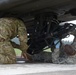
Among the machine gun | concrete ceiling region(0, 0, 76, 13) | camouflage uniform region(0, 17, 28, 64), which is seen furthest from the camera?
the machine gun

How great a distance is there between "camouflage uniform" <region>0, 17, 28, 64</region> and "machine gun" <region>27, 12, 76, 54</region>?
354mm

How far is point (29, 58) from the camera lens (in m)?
3.16

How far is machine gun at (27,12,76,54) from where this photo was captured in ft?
9.59

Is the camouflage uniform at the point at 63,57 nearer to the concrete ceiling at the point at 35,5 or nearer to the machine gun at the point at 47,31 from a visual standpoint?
the machine gun at the point at 47,31

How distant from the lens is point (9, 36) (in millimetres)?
2711

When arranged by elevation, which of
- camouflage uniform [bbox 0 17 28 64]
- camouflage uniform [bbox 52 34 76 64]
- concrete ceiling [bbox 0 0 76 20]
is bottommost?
camouflage uniform [bbox 52 34 76 64]

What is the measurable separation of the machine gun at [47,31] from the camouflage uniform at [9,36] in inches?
13.9

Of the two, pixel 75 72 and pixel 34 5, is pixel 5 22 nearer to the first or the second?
pixel 34 5

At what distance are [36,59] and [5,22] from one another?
798mm

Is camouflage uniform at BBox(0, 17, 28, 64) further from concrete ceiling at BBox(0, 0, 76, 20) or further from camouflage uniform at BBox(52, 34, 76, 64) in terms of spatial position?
camouflage uniform at BBox(52, 34, 76, 64)

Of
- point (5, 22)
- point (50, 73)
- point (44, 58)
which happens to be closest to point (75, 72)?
point (50, 73)

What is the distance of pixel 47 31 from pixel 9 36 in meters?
0.51

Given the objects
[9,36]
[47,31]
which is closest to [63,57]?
[47,31]

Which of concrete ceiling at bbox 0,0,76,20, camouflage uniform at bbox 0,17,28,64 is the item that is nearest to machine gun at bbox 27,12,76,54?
concrete ceiling at bbox 0,0,76,20
